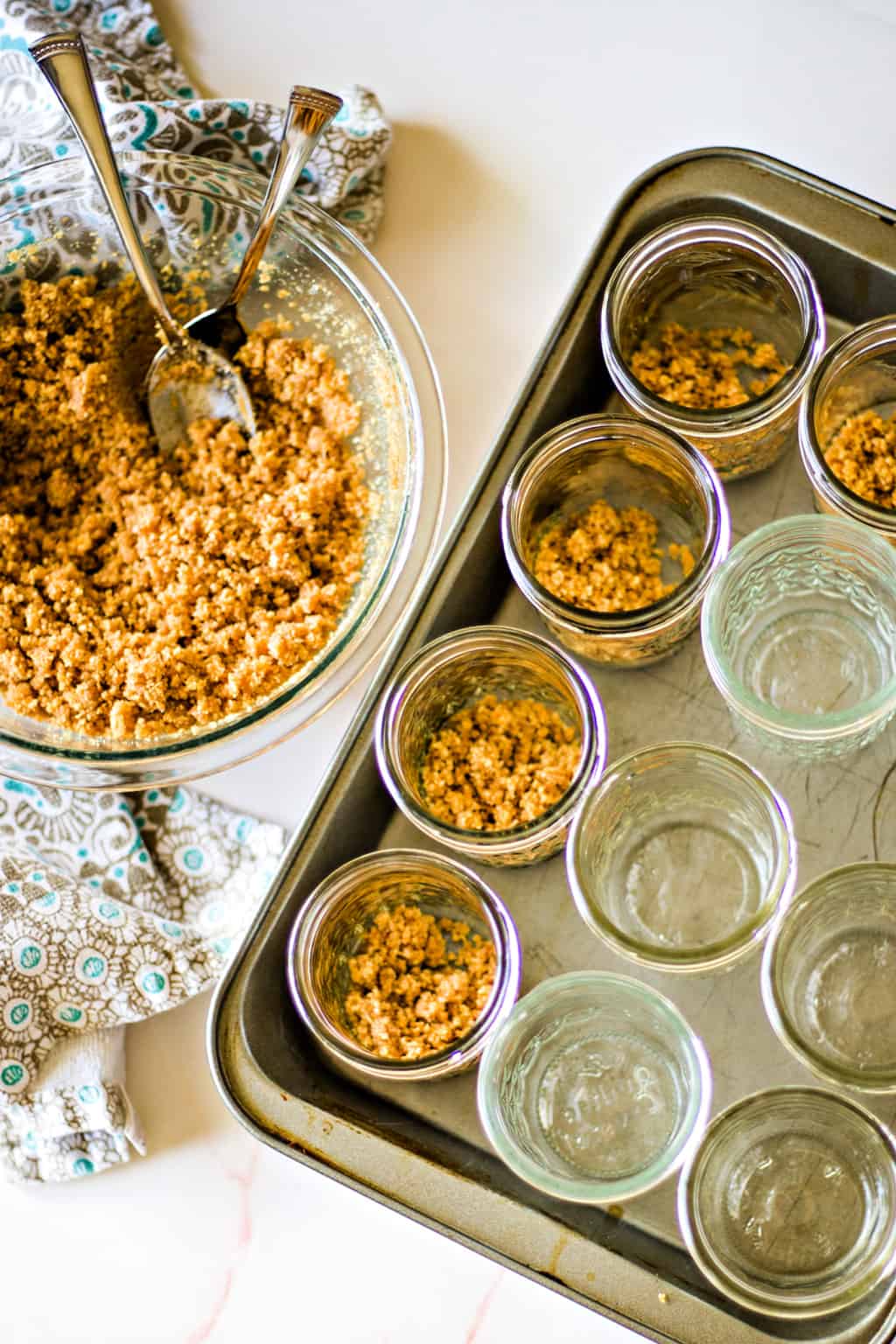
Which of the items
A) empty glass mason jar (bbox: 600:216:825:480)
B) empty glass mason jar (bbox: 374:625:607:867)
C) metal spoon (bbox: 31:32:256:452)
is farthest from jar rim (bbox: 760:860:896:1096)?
metal spoon (bbox: 31:32:256:452)

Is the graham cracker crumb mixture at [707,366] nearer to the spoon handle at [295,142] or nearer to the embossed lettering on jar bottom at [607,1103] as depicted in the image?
the spoon handle at [295,142]

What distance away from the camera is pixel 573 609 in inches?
29.7

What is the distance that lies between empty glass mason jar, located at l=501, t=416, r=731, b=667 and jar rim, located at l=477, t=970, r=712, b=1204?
21 centimetres

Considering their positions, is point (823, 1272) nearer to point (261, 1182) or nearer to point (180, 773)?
point (261, 1182)

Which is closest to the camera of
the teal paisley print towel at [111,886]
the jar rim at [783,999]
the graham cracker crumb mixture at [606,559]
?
the jar rim at [783,999]

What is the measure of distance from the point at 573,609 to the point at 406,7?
546 millimetres

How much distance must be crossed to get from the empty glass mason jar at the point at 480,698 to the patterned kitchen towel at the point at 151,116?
0.36 meters

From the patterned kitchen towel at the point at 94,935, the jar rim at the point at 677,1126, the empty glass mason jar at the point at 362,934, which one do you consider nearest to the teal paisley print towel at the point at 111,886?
the patterned kitchen towel at the point at 94,935

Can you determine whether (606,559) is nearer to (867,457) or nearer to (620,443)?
(620,443)

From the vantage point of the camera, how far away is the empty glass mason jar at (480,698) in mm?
761

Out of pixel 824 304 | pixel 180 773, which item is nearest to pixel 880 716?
pixel 824 304

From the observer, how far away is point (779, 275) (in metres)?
0.81

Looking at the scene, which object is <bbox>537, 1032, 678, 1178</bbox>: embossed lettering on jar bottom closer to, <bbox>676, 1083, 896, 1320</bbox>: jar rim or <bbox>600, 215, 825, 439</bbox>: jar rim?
<bbox>676, 1083, 896, 1320</bbox>: jar rim

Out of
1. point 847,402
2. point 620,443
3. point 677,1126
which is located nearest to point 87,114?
point 620,443
